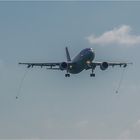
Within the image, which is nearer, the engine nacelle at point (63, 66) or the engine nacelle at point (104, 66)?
the engine nacelle at point (63, 66)

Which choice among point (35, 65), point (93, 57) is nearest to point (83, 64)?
point (93, 57)

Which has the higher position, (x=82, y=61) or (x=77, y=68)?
(x=82, y=61)

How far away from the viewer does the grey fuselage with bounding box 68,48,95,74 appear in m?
148

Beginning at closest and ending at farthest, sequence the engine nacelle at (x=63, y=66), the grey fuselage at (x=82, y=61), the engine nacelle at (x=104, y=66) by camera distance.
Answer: the grey fuselage at (x=82, y=61), the engine nacelle at (x=63, y=66), the engine nacelle at (x=104, y=66)

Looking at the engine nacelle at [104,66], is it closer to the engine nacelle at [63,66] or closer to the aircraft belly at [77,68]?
the aircraft belly at [77,68]

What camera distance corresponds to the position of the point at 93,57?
488 ft

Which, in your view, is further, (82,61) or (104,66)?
(104,66)

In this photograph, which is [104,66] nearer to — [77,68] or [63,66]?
[77,68]

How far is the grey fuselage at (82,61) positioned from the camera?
485 feet

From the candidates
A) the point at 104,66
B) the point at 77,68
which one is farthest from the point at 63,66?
the point at 104,66

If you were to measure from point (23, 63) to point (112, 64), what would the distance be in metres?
23.8

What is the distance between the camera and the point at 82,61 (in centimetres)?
14788

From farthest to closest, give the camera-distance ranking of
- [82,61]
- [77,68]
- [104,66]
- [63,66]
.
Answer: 1. [104,66]
2. [63,66]
3. [77,68]
4. [82,61]

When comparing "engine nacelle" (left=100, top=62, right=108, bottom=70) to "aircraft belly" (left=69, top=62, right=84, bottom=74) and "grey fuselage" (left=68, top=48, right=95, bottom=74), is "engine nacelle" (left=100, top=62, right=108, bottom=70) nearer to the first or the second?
"grey fuselage" (left=68, top=48, right=95, bottom=74)
